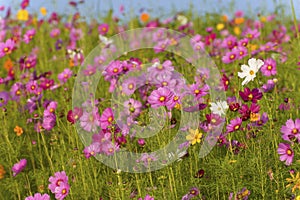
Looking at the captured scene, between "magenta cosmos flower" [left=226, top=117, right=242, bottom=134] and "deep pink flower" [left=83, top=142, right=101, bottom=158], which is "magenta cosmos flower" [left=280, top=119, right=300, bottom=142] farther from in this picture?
"deep pink flower" [left=83, top=142, right=101, bottom=158]

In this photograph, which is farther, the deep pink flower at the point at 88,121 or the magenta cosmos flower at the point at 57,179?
the deep pink flower at the point at 88,121

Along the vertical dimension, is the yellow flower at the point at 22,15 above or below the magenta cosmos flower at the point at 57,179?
above

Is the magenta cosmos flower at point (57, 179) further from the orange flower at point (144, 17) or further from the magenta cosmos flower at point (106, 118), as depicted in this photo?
the orange flower at point (144, 17)

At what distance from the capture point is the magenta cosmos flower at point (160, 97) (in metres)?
1.53

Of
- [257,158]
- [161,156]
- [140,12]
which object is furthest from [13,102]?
[140,12]

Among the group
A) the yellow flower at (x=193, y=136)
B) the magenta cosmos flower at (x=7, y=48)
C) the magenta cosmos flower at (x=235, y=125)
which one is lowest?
the yellow flower at (x=193, y=136)

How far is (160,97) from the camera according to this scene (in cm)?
154

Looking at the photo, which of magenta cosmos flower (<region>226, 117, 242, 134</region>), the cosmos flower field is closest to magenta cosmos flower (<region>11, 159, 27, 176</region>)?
the cosmos flower field

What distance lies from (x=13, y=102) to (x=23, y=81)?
0.13 metres

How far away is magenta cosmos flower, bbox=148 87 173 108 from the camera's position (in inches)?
60.2

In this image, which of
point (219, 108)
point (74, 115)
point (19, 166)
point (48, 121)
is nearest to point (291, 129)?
point (219, 108)

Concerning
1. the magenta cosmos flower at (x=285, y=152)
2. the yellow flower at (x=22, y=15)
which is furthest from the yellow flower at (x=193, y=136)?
the yellow flower at (x=22, y=15)

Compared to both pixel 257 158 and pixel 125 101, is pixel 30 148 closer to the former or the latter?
pixel 125 101

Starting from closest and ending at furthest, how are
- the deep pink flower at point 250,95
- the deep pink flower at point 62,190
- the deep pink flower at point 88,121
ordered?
the deep pink flower at point 250,95
the deep pink flower at point 62,190
the deep pink flower at point 88,121
